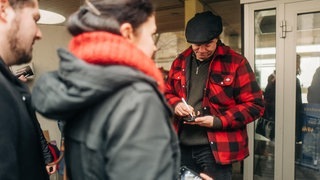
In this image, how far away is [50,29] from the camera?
418 cm

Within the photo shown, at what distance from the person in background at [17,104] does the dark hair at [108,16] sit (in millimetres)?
322

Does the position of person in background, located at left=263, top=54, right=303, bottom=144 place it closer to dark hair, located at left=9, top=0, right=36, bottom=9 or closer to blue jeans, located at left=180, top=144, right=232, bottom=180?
blue jeans, located at left=180, top=144, right=232, bottom=180

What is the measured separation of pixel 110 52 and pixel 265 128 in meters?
2.37

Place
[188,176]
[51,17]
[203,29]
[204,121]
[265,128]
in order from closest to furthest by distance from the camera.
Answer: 1. [188,176]
2. [204,121]
3. [203,29]
4. [265,128]
5. [51,17]

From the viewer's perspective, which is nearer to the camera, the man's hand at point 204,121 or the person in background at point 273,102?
the man's hand at point 204,121

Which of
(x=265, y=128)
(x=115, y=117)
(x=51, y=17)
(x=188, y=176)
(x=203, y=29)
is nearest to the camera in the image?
(x=115, y=117)

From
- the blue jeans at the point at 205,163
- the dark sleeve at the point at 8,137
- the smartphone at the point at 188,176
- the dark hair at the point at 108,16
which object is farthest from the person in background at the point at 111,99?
the blue jeans at the point at 205,163

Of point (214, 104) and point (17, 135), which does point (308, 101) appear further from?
point (17, 135)

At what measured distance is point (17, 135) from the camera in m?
1.04

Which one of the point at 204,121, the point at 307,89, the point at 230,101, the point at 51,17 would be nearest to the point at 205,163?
the point at 204,121

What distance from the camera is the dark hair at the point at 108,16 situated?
826 millimetres

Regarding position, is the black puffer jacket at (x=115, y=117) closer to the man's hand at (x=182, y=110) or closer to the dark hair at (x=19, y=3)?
the dark hair at (x=19, y=3)

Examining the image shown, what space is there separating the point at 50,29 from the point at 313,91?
3303 millimetres

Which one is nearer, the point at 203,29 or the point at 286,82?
the point at 203,29
